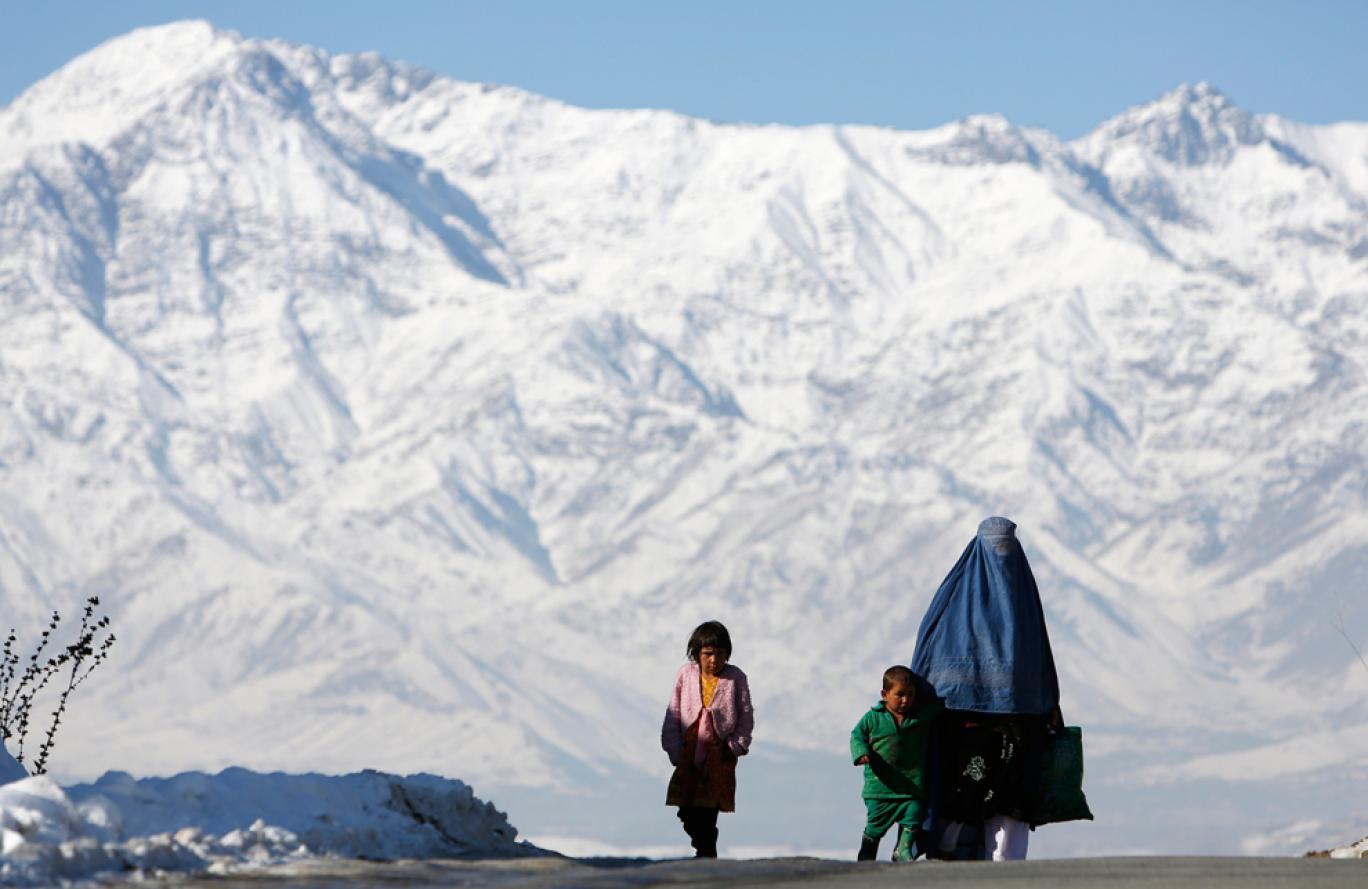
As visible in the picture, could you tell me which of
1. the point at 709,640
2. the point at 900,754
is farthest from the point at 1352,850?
the point at 709,640

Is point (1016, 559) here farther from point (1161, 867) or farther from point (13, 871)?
point (13, 871)

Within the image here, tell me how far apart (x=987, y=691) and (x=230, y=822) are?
3.36 m

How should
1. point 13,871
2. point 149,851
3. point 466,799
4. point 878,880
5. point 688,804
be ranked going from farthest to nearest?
point 688,804 → point 466,799 → point 878,880 → point 149,851 → point 13,871

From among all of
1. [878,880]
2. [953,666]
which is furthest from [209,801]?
[953,666]

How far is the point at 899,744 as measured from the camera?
11.2m

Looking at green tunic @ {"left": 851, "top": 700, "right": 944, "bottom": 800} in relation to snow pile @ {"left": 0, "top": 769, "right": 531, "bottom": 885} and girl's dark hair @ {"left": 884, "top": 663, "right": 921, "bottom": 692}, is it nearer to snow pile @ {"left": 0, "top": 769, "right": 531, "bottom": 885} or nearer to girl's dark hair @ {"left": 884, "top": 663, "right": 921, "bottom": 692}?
girl's dark hair @ {"left": 884, "top": 663, "right": 921, "bottom": 692}

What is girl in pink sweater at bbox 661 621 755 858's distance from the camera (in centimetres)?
1167

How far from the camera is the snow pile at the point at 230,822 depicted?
8.43m

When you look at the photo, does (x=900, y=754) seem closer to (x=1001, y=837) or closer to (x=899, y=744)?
(x=899, y=744)

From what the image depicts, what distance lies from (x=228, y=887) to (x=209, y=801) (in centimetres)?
142

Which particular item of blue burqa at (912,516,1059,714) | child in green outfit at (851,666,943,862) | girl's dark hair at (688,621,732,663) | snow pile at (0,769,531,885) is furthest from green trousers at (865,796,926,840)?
snow pile at (0,769,531,885)

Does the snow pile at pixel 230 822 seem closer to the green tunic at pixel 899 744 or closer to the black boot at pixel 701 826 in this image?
the black boot at pixel 701 826

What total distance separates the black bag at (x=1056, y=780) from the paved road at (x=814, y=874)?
0.83 metres

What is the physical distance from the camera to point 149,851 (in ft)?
28.5
